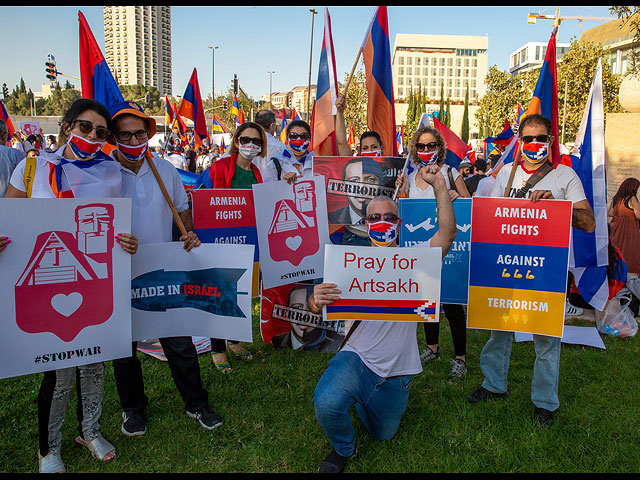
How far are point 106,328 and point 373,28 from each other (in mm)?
4387

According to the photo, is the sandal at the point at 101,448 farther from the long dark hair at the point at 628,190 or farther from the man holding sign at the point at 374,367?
the long dark hair at the point at 628,190

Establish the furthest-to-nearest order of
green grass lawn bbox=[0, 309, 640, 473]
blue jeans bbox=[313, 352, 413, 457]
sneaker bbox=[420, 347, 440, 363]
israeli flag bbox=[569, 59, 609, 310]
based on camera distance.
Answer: sneaker bbox=[420, 347, 440, 363]
israeli flag bbox=[569, 59, 609, 310]
green grass lawn bbox=[0, 309, 640, 473]
blue jeans bbox=[313, 352, 413, 457]

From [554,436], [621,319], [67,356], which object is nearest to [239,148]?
[67,356]

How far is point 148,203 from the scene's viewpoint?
142 inches

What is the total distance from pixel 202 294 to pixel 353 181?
2.15 m

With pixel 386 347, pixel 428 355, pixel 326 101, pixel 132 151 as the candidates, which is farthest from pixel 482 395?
pixel 326 101

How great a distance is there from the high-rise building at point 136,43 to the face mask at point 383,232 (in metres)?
199

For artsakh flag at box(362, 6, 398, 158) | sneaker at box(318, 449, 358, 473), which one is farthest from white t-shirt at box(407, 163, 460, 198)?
sneaker at box(318, 449, 358, 473)

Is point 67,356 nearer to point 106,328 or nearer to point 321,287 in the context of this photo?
point 106,328

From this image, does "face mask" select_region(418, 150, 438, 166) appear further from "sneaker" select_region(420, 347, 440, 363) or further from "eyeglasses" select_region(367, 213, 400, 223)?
"sneaker" select_region(420, 347, 440, 363)

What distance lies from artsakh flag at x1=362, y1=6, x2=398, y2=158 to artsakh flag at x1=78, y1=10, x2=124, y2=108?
9.13ft

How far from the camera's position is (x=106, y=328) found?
3252mm

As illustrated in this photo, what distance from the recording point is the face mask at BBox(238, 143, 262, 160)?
4.79 meters

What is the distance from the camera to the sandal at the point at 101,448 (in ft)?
11.2
